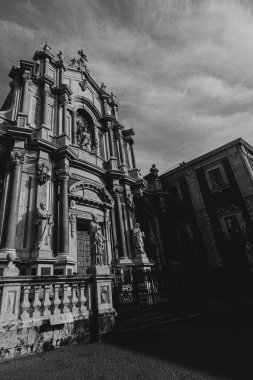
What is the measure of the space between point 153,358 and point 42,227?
6.93 metres

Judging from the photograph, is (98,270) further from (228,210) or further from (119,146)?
(228,210)

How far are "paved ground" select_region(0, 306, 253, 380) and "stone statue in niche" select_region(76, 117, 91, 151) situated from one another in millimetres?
11998

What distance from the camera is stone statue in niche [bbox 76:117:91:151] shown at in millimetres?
15177

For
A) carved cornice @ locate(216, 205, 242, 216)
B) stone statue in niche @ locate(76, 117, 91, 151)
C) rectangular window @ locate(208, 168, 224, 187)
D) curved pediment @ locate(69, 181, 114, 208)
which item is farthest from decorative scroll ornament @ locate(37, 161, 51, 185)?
rectangular window @ locate(208, 168, 224, 187)

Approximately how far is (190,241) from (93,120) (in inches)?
499

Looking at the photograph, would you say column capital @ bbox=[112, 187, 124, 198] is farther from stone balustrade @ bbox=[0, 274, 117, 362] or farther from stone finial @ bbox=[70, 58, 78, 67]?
stone finial @ bbox=[70, 58, 78, 67]

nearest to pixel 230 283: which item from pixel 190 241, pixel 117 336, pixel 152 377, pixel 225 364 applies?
pixel 190 241

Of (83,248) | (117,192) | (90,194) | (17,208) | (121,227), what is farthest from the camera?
(117,192)

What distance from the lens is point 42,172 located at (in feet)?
36.4

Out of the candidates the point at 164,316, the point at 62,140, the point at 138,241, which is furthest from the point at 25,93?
the point at 164,316

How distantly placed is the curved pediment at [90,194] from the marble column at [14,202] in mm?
2820

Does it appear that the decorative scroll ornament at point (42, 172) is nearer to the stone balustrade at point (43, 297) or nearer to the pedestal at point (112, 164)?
the pedestal at point (112, 164)

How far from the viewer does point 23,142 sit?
36.0 feet

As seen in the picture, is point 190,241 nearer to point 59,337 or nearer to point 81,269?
point 81,269
